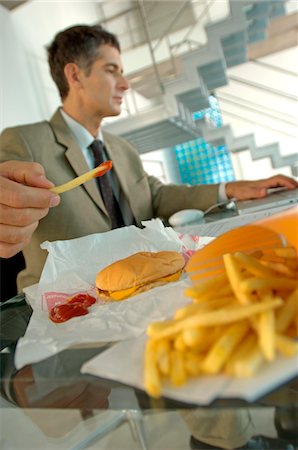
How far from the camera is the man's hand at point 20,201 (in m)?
0.60

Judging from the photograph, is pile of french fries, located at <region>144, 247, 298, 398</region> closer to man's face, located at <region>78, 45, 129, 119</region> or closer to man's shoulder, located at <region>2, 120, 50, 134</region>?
man's shoulder, located at <region>2, 120, 50, 134</region>

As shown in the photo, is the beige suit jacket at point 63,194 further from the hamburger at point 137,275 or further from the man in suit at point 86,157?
the hamburger at point 137,275

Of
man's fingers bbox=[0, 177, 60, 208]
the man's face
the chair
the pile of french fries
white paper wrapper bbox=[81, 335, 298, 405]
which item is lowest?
the chair

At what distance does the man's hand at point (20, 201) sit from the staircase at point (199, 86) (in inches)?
112

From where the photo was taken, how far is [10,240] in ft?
2.10

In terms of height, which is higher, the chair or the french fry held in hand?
the french fry held in hand

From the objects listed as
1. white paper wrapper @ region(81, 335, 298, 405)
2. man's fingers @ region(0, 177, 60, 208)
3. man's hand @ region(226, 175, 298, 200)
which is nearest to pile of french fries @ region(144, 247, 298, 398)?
white paper wrapper @ region(81, 335, 298, 405)

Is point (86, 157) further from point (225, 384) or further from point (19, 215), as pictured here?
point (225, 384)

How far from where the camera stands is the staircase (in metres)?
3.40

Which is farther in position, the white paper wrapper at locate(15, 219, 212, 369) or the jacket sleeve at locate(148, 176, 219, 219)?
the jacket sleeve at locate(148, 176, 219, 219)

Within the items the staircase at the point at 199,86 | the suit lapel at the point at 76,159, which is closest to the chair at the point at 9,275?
the suit lapel at the point at 76,159

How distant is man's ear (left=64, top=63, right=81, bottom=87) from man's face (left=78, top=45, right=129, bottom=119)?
0.06 ft

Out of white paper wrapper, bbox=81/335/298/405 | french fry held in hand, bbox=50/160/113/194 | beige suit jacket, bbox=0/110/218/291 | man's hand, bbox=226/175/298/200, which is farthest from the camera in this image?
man's hand, bbox=226/175/298/200

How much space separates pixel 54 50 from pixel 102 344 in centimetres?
155
